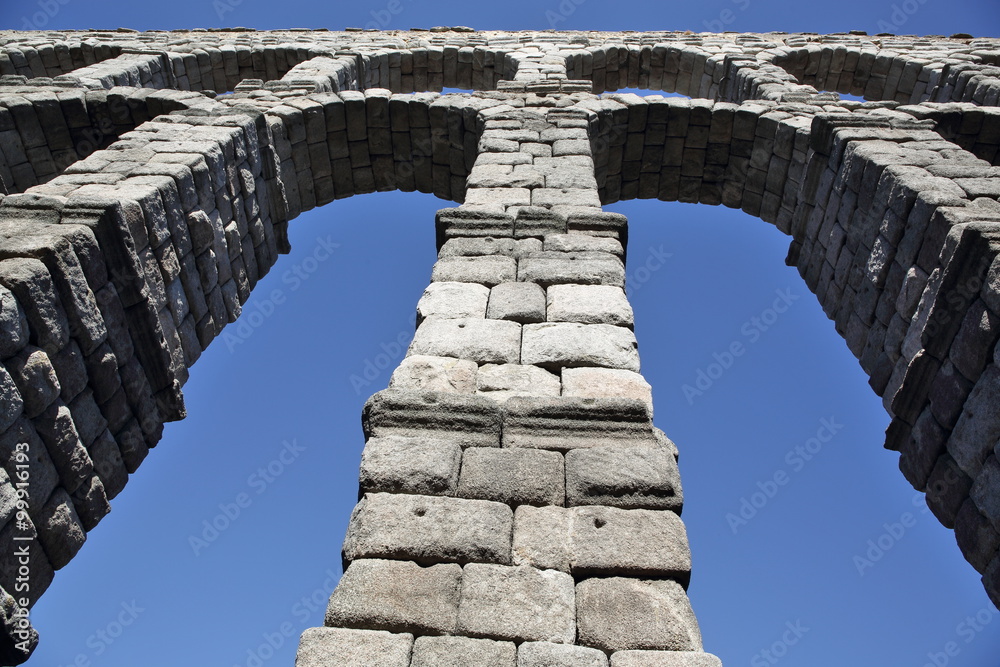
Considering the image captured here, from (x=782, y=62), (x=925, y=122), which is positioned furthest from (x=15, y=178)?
(x=782, y=62)

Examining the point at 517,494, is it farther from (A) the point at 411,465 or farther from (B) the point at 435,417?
(B) the point at 435,417

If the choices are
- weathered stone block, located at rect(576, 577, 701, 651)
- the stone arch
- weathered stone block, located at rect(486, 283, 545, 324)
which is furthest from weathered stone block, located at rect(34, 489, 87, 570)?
the stone arch

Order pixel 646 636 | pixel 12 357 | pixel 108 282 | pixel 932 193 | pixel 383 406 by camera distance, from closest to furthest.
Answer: pixel 646 636
pixel 383 406
pixel 12 357
pixel 108 282
pixel 932 193

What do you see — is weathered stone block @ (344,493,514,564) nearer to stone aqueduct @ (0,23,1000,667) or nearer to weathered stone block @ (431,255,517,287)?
stone aqueduct @ (0,23,1000,667)

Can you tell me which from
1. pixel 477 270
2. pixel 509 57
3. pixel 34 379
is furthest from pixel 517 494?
pixel 509 57

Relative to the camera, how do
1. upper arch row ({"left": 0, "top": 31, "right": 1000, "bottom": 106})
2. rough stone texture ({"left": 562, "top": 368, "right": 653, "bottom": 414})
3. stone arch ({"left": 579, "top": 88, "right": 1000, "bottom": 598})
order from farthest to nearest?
upper arch row ({"left": 0, "top": 31, "right": 1000, "bottom": 106}) → stone arch ({"left": 579, "top": 88, "right": 1000, "bottom": 598}) → rough stone texture ({"left": 562, "top": 368, "right": 653, "bottom": 414})

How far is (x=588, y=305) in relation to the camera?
445 centimetres

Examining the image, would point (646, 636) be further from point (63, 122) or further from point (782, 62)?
point (782, 62)

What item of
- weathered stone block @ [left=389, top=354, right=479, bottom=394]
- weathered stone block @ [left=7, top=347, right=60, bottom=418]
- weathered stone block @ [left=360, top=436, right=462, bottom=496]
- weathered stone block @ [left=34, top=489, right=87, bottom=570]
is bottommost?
weathered stone block @ [left=34, top=489, right=87, bottom=570]

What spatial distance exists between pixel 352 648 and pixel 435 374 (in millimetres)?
1562

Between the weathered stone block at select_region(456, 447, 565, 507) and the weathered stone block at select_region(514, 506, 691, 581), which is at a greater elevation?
the weathered stone block at select_region(456, 447, 565, 507)

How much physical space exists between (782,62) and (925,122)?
5553mm

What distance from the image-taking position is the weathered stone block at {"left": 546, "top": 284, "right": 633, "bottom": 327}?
4340mm

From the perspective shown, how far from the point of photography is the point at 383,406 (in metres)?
3.60
